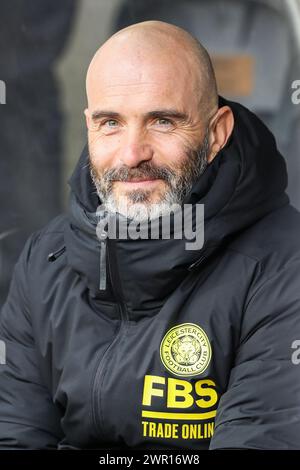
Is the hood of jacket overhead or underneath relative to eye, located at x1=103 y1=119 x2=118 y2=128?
underneath

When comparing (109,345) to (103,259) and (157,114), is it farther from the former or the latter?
(157,114)

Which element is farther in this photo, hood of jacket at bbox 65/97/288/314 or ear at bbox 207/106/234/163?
ear at bbox 207/106/234/163

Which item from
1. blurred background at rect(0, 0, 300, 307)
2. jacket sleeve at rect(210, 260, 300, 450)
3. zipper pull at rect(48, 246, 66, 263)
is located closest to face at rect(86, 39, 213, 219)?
zipper pull at rect(48, 246, 66, 263)

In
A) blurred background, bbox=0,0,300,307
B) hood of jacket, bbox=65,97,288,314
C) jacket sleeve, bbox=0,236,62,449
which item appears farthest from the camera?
blurred background, bbox=0,0,300,307

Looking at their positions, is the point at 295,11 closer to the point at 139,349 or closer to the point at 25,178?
the point at 25,178

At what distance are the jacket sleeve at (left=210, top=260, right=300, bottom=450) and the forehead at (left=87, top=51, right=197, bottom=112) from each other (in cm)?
40

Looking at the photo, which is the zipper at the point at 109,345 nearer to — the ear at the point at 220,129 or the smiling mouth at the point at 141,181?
the smiling mouth at the point at 141,181

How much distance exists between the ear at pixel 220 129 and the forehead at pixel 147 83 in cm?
9

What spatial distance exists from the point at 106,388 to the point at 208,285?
0.28 m

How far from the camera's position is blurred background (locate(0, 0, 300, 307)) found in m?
2.58

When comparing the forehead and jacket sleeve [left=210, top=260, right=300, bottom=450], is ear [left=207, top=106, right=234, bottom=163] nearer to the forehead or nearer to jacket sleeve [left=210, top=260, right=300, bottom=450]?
the forehead

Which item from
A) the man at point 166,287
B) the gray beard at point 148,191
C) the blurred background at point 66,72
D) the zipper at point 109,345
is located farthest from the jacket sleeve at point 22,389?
the blurred background at point 66,72

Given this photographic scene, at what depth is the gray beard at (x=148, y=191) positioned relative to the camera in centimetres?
192

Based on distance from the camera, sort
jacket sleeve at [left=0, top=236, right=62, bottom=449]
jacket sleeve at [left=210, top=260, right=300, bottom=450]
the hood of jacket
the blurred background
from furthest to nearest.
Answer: the blurred background
jacket sleeve at [left=0, top=236, right=62, bottom=449]
the hood of jacket
jacket sleeve at [left=210, top=260, right=300, bottom=450]
